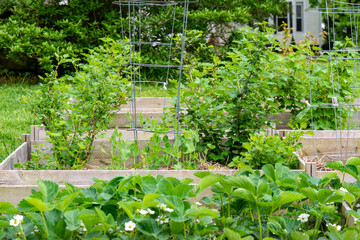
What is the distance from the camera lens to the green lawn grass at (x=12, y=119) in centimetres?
440

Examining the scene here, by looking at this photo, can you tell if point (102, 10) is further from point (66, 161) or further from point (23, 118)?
point (66, 161)

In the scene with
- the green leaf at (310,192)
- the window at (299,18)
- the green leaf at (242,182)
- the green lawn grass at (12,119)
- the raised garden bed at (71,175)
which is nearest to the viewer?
the green leaf at (242,182)

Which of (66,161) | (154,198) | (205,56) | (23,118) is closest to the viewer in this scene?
(154,198)

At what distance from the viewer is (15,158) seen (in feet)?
11.0

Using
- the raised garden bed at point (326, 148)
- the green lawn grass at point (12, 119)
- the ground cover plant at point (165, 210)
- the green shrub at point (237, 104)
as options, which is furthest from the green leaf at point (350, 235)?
the green lawn grass at point (12, 119)

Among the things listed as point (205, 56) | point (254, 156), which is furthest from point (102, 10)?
point (254, 156)

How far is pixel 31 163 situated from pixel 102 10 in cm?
533

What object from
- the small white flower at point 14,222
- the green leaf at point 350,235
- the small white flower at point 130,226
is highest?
the small white flower at point 14,222

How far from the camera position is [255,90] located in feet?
12.0

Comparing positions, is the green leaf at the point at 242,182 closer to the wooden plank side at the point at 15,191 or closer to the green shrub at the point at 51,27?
the wooden plank side at the point at 15,191

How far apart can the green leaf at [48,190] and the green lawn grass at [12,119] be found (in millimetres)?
1796

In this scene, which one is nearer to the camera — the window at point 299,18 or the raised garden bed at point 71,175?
the raised garden bed at point 71,175

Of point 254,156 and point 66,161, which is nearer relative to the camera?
point 254,156

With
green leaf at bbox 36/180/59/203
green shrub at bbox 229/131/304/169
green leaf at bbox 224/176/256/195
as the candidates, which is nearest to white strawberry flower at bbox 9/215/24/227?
green leaf at bbox 36/180/59/203
